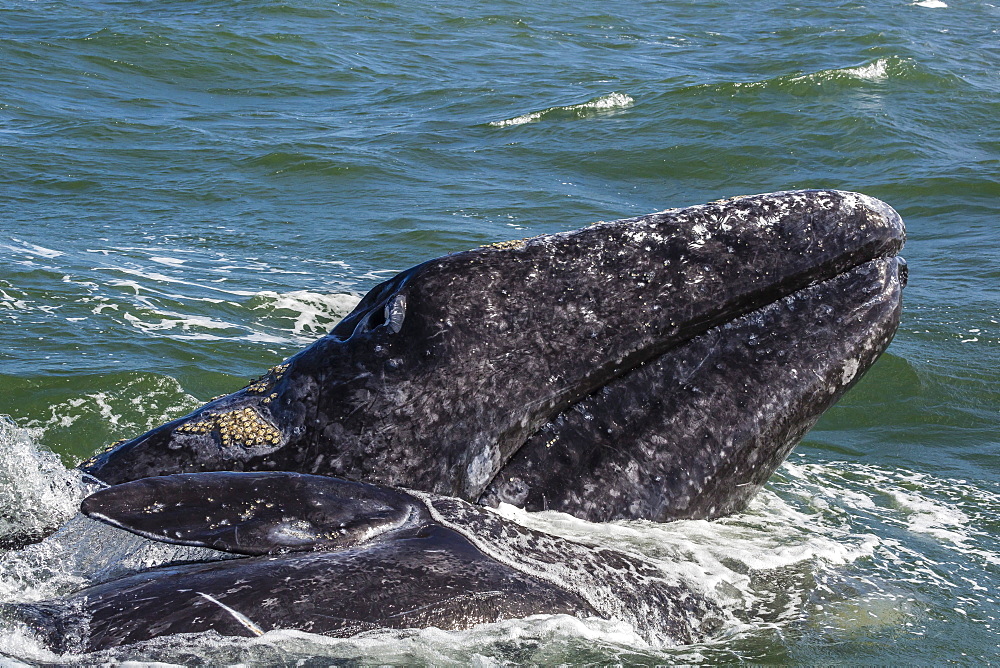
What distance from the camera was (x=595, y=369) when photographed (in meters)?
5.40

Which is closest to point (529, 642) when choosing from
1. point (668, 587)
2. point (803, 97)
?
point (668, 587)

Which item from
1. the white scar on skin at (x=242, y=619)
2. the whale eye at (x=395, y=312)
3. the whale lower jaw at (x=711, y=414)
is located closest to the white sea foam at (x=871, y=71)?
the whale lower jaw at (x=711, y=414)

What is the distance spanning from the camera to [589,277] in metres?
5.44

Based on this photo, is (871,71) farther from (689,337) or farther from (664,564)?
(664,564)

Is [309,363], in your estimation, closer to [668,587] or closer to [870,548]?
[668,587]

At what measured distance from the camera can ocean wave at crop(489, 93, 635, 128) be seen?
2134 centimetres

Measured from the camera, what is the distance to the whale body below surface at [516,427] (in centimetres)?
438

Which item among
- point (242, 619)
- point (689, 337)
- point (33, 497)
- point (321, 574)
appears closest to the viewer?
point (242, 619)

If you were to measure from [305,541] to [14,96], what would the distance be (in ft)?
Answer: 66.0

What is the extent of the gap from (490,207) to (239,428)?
1107 cm

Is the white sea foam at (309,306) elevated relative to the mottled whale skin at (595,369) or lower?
lower

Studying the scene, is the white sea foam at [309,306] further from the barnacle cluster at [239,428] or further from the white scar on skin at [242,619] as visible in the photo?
the white scar on skin at [242,619]

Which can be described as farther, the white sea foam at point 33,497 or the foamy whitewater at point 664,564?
the white sea foam at point 33,497

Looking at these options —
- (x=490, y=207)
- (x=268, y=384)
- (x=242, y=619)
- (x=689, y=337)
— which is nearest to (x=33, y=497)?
(x=268, y=384)
